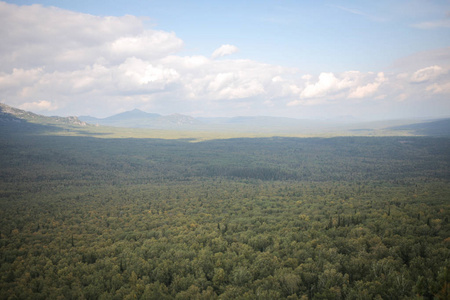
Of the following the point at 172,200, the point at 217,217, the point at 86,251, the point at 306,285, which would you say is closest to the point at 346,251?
the point at 306,285

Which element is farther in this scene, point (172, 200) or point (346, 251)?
point (172, 200)

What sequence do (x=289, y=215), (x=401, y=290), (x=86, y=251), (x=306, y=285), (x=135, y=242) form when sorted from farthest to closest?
(x=289, y=215)
(x=135, y=242)
(x=86, y=251)
(x=306, y=285)
(x=401, y=290)

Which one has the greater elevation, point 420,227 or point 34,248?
point 420,227

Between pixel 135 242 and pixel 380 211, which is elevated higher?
pixel 380 211

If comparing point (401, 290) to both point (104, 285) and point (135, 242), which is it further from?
point (135, 242)

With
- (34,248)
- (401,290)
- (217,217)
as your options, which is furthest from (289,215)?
(34,248)

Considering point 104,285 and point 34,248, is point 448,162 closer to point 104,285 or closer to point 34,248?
point 104,285

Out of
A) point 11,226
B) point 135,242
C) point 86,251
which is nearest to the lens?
point 86,251

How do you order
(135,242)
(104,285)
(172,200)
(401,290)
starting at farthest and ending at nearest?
(172,200) < (135,242) < (104,285) < (401,290)

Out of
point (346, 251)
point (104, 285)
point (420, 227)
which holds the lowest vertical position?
point (104, 285)
